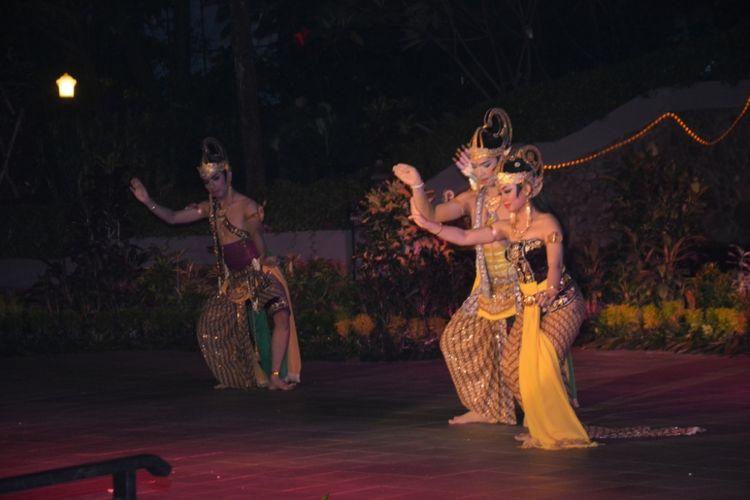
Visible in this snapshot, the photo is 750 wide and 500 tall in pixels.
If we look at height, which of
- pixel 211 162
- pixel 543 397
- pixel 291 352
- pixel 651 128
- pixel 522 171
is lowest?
pixel 543 397

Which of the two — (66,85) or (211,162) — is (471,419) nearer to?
(211,162)

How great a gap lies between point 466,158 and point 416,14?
1652 centimetres

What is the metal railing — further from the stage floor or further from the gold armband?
the gold armband

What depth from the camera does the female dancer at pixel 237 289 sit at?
12.6 meters

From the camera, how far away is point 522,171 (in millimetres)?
9359

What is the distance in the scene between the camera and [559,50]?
→ 28.0 m

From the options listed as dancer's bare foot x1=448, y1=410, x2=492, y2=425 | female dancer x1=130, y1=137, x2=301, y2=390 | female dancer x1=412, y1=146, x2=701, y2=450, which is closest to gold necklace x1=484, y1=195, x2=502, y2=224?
female dancer x1=412, y1=146, x2=701, y2=450

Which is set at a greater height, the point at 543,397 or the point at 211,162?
the point at 211,162

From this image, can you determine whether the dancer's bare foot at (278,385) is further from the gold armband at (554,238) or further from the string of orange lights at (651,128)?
the string of orange lights at (651,128)

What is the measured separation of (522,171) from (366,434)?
207 centimetres

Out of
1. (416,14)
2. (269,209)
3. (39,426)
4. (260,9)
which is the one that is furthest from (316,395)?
(260,9)

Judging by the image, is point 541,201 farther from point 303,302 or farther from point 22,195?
point 22,195

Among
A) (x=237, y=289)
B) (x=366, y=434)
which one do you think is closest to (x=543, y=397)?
(x=366, y=434)

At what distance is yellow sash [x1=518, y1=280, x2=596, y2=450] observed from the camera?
29.5ft
